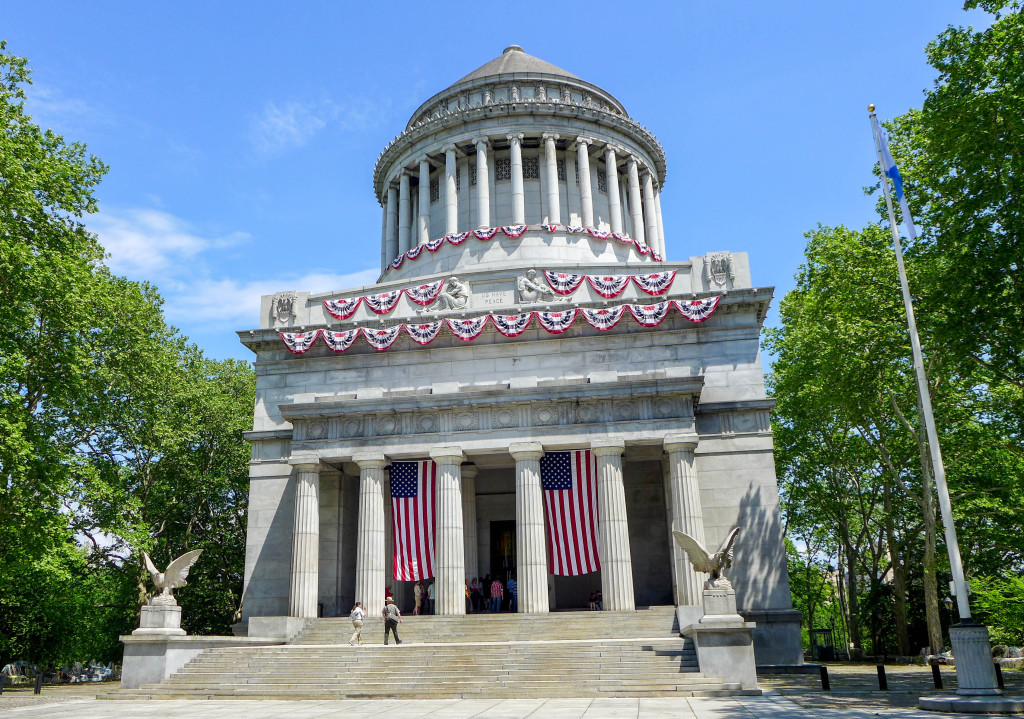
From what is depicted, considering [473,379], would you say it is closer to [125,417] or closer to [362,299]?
[362,299]

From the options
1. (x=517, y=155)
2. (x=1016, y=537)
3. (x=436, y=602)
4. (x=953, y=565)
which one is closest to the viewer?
(x=953, y=565)

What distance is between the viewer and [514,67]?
5131cm

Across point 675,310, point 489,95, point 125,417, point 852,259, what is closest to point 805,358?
point 852,259

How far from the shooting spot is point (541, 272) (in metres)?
36.2

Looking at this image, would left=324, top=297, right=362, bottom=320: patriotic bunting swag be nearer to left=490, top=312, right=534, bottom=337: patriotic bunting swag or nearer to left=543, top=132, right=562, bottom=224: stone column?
left=490, top=312, right=534, bottom=337: patriotic bunting swag

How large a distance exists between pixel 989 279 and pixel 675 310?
46.6 feet

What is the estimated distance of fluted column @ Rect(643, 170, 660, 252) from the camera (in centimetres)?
4947

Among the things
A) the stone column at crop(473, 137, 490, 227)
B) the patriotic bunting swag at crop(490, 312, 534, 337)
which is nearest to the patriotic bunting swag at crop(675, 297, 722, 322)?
the patriotic bunting swag at crop(490, 312, 534, 337)

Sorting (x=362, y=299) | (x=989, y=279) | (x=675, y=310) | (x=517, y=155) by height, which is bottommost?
(x=989, y=279)

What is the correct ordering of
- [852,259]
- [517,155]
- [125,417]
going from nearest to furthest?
[852,259]
[125,417]
[517,155]

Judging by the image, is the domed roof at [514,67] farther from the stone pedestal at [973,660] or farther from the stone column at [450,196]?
the stone pedestal at [973,660]

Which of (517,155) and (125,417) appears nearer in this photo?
(125,417)

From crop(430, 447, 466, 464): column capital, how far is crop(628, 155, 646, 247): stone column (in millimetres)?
23181

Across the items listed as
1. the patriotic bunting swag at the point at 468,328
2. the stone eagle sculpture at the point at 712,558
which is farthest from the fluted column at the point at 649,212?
the stone eagle sculpture at the point at 712,558
